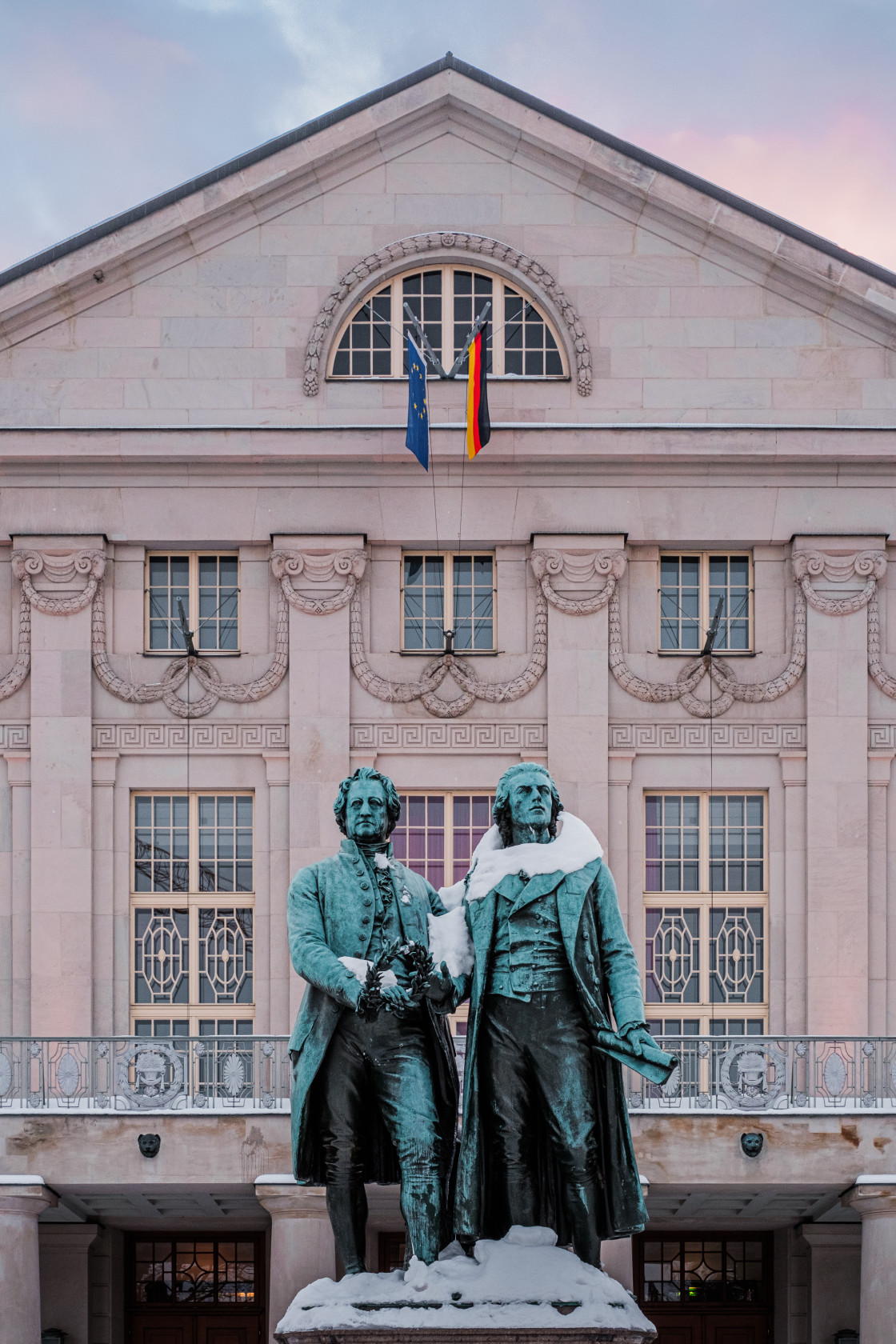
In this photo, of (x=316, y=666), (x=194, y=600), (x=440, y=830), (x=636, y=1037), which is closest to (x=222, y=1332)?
(x=440, y=830)

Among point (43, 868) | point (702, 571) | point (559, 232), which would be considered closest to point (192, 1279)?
point (43, 868)

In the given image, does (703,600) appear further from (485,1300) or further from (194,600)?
(485,1300)

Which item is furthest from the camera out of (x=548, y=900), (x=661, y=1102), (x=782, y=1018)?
(x=782, y=1018)

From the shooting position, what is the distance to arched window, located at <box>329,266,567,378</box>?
32.2 meters

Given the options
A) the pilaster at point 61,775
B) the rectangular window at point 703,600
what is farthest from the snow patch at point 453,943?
the rectangular window at point 703,600

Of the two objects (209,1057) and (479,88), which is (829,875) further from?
(479,88)

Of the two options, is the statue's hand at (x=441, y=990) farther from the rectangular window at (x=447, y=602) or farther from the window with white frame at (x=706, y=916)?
the rectangular window at (x=447, y=602)

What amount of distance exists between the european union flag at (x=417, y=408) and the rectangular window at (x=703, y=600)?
12.4 feet

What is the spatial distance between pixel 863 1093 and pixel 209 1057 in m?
7.38

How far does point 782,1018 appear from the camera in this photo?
31.0m

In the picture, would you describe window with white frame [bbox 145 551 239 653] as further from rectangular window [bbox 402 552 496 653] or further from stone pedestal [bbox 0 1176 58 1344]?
stone pedestal [bbox 0 1176 58 1344]

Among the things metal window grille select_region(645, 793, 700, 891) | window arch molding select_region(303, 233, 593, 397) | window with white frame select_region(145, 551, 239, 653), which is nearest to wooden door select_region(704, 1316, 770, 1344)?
metal window grille select_region(645, 793, 700, 891)

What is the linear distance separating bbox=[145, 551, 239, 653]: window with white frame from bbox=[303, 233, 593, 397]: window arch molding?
270 cm

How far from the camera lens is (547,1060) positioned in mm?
10219
